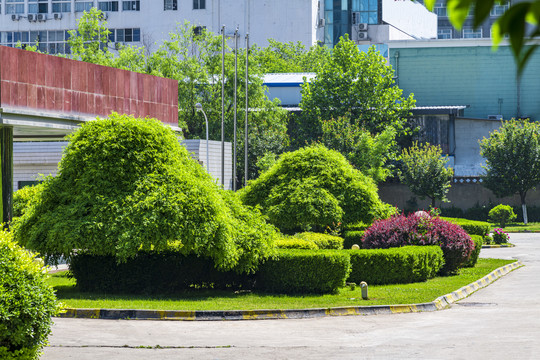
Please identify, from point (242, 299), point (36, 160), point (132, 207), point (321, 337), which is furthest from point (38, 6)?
point (321, 337)

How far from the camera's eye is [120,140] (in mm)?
19766

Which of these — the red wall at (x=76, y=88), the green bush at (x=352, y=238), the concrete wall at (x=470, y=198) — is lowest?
the green bush at (x=352, y=238)

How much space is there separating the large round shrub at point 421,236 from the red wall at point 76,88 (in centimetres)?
820

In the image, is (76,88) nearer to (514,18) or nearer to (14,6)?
(514,18)

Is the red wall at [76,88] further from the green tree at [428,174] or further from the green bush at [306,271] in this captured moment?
the green tree at [428,174]

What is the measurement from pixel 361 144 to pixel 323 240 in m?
32.6

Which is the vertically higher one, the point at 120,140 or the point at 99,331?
the point at 120,140

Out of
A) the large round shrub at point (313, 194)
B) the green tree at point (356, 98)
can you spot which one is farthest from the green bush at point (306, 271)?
the green tree at point (356, 98)

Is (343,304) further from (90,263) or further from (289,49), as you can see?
(289,49)

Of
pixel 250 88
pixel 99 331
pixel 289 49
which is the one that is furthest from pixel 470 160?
pixel 99 331

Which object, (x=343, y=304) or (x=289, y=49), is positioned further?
(x=289, y=49)

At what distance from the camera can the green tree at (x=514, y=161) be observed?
5675 centimetres

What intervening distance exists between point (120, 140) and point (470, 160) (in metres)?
47.7

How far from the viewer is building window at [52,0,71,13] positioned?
10475cm
